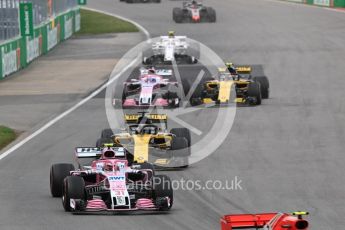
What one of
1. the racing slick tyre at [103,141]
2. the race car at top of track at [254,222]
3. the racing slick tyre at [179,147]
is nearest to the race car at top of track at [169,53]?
the racing slick tyre at [103,141]

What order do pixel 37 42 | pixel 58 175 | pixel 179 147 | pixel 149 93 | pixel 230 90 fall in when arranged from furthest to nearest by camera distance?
pixel 37 42 < pixel 230 90 < pixel 149 93 < pixel 179 147 < pixel 58 175

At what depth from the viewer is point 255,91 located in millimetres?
35781

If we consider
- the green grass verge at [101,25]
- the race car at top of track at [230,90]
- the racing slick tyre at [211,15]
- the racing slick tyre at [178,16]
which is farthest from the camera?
the racing slick tyre at [211,15]

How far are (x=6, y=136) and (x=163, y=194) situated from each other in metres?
11.3

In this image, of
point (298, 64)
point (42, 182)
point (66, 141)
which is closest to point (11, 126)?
point (66, 141)

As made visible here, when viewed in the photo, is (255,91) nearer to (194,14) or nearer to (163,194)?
(163,194)

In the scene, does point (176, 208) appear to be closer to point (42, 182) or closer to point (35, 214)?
point (35, 214)

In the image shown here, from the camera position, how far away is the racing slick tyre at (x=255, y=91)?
35688 millimetres

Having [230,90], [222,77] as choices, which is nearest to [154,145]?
[230,90]

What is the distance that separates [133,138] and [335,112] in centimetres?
→ 1193

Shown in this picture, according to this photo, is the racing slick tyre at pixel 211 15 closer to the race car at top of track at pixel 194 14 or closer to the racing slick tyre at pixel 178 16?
the race car at top of track at pixel 194 14

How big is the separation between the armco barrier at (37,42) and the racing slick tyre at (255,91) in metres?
13.0

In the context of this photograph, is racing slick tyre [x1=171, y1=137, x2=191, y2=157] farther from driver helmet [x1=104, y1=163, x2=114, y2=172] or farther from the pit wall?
the pit wall

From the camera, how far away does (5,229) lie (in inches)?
725
